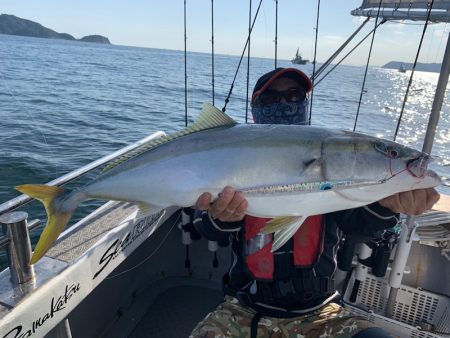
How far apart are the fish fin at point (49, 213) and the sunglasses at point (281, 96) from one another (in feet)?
6.03

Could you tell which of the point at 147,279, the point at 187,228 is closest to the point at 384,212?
the point at 187,228

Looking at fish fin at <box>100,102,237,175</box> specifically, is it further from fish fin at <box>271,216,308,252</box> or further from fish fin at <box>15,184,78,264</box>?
fish fin at <box>271,216,308,252</box>

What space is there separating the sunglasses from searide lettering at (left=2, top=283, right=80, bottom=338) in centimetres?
213

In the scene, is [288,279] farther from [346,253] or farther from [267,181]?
[267,181]

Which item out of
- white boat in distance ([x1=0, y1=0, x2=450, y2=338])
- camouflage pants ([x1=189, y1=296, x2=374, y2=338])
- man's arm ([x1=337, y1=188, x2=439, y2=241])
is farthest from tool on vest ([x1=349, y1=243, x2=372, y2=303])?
camouflage pants ([x1=189, y1=296, x2=374, y2=338])

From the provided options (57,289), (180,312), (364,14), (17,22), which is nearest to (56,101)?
(364,14)

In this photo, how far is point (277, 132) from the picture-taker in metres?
2.24

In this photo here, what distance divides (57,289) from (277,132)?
1799 millimetres

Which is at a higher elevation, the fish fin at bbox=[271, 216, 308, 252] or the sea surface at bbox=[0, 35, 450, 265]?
the fish fin at bbox=[271, 216, 308, 252]

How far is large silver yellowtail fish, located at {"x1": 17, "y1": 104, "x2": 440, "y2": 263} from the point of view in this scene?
2.10 metres

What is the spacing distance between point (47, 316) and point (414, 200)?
8.16ft

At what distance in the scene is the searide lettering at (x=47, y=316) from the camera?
219 cm

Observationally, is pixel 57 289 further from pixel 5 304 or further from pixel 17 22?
pixel 17 22

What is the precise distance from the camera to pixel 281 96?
3.22 metres
